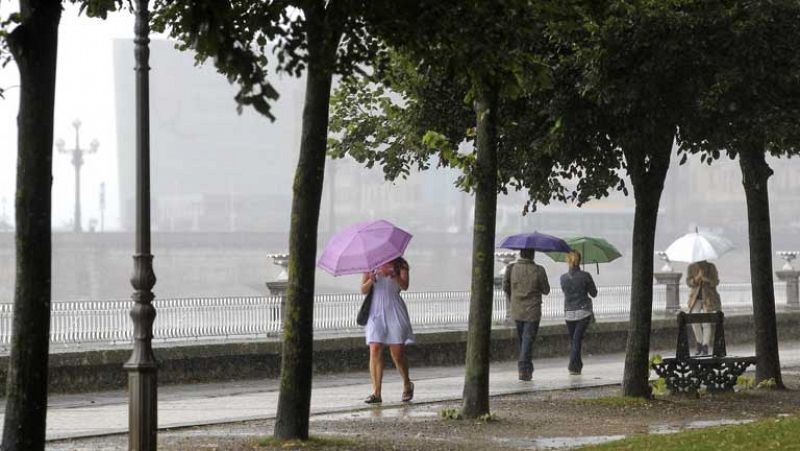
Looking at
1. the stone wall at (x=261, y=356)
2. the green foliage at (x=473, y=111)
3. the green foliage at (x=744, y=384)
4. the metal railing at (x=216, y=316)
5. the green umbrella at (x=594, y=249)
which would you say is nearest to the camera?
the green foliage at (x=473, y=111)

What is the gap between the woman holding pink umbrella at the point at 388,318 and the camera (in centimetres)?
1659

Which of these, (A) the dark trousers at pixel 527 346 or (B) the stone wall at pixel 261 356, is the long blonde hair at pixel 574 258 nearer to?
(A) the dark trousers at pixel 527 346

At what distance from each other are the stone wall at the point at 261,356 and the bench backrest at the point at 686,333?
21.0 feet

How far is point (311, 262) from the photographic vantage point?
1212cm

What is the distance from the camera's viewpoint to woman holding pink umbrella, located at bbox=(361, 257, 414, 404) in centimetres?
1659

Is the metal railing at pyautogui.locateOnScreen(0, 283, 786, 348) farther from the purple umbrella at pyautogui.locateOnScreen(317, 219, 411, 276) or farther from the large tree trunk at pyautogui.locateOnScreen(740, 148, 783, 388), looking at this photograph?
the large tree trunk at pyautogui.locateOnScreen(740, 148, 783, 388)

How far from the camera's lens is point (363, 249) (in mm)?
15805

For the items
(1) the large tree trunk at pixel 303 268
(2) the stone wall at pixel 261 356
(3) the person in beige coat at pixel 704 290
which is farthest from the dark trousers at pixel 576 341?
(1) the large tree trunk at pixel 303 268

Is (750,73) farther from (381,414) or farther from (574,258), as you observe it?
(574,258)

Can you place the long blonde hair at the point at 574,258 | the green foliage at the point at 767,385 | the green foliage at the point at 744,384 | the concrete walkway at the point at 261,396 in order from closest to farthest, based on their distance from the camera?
the concrete walkway at the point at 261,396
the green foliage at the point at 744,384
the green foliage at the point at 767,385
the long blonde hair at the point at 574,258

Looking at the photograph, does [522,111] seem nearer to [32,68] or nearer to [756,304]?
[756,304]

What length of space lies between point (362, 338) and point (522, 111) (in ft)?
26.8

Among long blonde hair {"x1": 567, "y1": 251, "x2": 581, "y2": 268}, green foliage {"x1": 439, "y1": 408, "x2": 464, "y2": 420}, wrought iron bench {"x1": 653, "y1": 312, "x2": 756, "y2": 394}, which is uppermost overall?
long blonde hair {"x1": 567, "y1": 251, "x2": 581, "y2": 268}

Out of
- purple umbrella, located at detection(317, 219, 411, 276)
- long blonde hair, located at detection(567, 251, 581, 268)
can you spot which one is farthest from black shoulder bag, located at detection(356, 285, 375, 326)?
long blonde hair, located at detection(567, 251, 581, 268)
